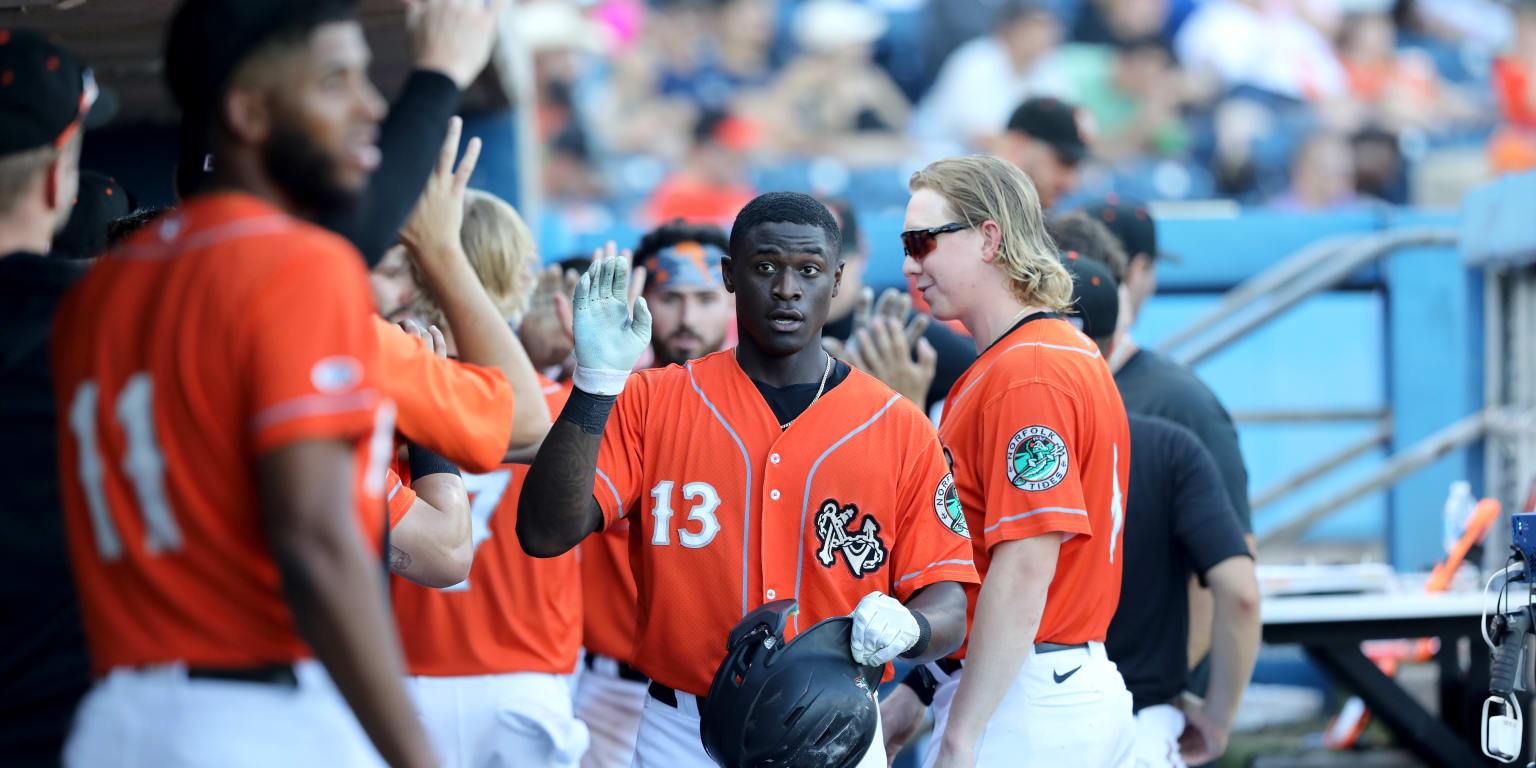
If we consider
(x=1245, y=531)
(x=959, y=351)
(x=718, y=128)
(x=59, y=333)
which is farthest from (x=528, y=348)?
(x=718, y=128)

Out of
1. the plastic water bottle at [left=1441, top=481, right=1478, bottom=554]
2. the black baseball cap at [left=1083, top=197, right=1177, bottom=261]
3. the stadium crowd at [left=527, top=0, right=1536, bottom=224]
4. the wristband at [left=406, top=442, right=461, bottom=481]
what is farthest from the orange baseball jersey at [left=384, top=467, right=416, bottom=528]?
the stadium crowd at [left=527, top=0, right=1536, bottom=224]

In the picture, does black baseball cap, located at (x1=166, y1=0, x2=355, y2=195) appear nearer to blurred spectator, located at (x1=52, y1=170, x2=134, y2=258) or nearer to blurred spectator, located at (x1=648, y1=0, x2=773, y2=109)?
blurred spectator, located at (x1=52, y1=170, x2=134, y2=258)

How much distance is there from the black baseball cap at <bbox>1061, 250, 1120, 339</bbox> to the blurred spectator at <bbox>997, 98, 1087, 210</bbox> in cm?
158

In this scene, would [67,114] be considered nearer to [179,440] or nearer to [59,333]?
[59,333]

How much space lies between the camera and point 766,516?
8.23 ft

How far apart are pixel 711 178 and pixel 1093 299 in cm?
670

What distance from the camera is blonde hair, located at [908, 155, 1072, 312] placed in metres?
2.91

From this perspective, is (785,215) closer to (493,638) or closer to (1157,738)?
(493,638)

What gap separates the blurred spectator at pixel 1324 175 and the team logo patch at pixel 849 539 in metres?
7.94

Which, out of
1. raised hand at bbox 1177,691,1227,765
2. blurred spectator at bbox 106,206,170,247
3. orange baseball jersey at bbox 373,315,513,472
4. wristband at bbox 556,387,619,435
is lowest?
raised hand at bbox 1177,691,1227,765

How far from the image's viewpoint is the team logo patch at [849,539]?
8.24 ft

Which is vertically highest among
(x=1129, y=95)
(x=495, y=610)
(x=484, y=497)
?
(x=1129, y=95)

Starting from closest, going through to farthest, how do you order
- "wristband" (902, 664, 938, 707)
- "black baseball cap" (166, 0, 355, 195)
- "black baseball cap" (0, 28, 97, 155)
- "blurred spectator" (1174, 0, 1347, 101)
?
"black baseball cap" (166, 0, 355, 195) → "black baseball cap" (0, 28, 97, 155) → "wristband" (902, 664, 938, 707) → "blurred spectator" (1174, 0, 1347, 101)

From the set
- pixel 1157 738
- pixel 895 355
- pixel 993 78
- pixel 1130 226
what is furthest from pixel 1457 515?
pixel 993 78
